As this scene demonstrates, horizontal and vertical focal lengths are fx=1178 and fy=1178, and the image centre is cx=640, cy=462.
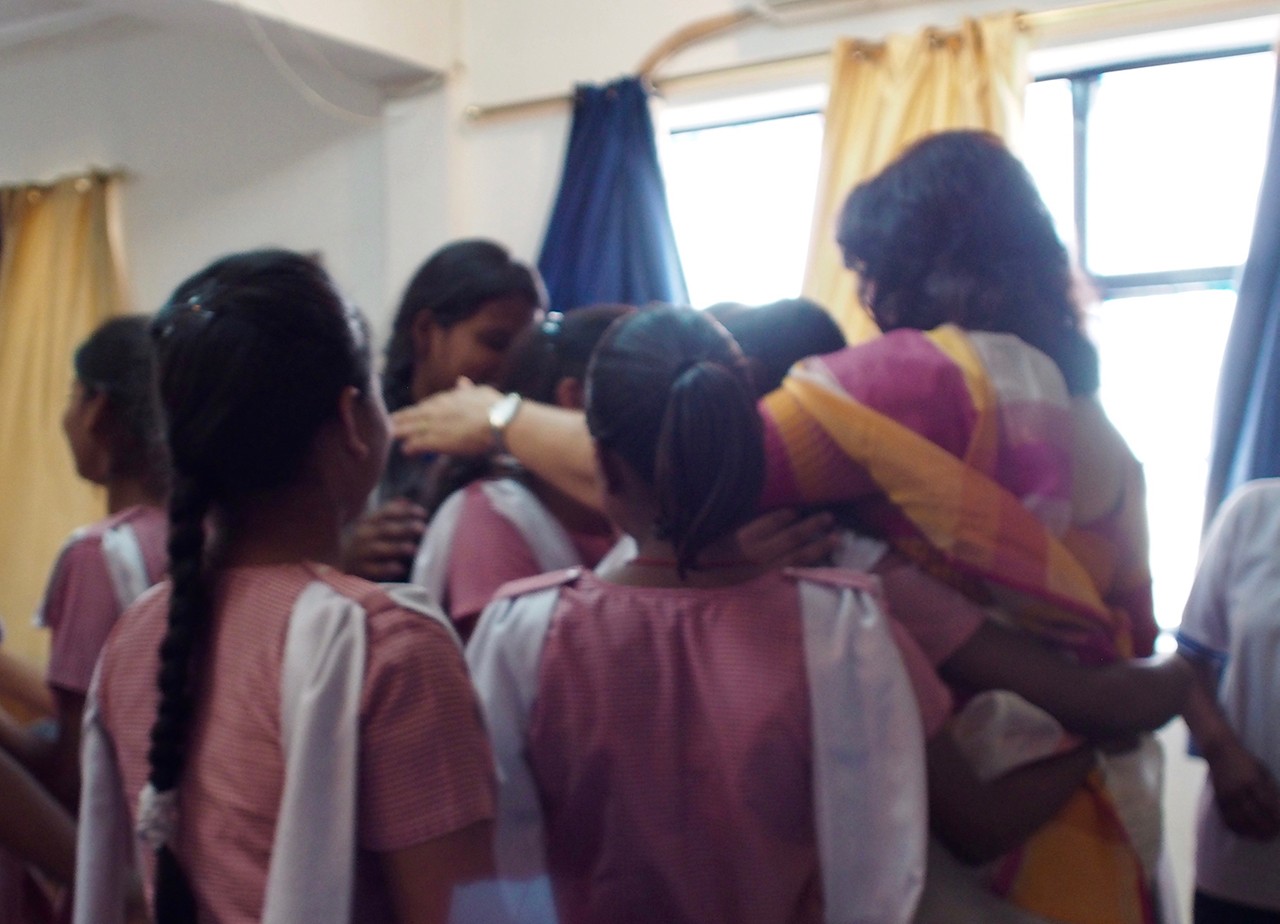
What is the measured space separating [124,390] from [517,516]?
0.72m

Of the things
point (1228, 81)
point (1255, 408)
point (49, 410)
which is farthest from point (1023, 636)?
point (49, 410)

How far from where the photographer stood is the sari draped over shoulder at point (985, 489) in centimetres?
103

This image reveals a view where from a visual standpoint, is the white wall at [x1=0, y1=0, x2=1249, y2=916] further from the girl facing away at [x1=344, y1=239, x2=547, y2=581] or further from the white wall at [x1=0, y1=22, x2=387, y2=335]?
the girl facing away at [x1=344, y1=239, x2=547, y2=581]

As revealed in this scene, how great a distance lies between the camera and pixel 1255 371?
245 centimetres

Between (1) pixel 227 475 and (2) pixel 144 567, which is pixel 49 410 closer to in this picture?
(2) pixel 144 567

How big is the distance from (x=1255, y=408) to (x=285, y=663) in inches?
86.9

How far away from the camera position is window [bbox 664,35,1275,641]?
2.66m

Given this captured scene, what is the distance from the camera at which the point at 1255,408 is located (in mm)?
2432

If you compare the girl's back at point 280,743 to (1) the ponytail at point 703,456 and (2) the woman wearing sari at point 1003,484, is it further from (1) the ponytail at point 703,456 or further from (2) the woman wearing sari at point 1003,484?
(2) the woman wearing sari at point 1003,484

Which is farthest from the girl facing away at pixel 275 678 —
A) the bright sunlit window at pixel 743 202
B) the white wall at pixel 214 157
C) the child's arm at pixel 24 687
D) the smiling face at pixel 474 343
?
the white wall at pixel 214 157

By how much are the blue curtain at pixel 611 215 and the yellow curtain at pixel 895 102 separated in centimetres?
43

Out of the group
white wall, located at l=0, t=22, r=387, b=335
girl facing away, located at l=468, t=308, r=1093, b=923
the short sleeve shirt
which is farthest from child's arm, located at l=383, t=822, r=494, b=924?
white wall, located at l=0, t=22, r=387, b=335

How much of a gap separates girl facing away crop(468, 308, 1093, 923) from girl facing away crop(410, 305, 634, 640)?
0.83ft

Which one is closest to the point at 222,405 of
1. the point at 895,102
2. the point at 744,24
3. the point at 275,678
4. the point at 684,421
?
the point at 275,678
